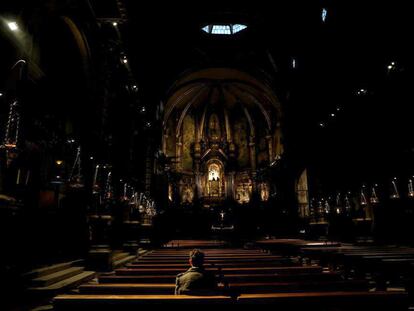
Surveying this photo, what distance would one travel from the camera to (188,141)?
37.8 metres

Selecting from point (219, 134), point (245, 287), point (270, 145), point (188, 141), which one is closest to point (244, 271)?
point (245, 287)

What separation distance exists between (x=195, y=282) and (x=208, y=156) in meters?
32.5

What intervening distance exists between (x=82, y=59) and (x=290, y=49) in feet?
64.2

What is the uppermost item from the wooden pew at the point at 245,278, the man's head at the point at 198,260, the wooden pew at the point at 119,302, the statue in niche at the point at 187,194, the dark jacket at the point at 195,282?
the statue in niche at the point at 187,194

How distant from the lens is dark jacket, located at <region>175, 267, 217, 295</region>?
2.97 m

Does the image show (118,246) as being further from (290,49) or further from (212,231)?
(290,49)

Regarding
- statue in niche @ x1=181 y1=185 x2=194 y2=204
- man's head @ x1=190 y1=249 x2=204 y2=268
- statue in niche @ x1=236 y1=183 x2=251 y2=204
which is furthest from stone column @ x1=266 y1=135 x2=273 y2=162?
man's head @ x1=190 y1=249 x2=204 y2=268

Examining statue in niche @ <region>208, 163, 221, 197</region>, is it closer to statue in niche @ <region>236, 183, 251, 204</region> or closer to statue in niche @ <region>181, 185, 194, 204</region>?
statue in niche @ <region>181, 185, 194, 204</region>

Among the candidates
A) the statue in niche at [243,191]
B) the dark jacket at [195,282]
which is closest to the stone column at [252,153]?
the statue in niche at [243,191]

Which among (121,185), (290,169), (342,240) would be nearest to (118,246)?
(121,185)

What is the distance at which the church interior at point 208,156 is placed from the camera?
4.68 m

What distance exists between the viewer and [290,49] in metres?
26.4

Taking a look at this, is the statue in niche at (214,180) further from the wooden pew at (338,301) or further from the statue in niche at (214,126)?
the wooden pew at (338,301)

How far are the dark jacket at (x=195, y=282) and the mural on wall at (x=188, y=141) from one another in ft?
109
